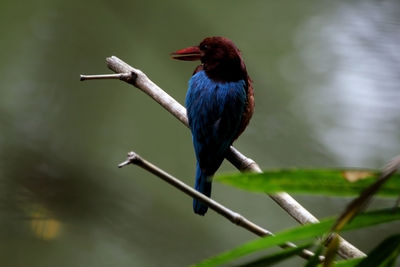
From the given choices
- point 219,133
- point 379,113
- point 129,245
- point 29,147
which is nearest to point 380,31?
point 379,113

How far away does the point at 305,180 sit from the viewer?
711 millimetres

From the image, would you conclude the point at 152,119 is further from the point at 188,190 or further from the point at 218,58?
the point at 188,190

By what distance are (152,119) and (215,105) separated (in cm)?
161

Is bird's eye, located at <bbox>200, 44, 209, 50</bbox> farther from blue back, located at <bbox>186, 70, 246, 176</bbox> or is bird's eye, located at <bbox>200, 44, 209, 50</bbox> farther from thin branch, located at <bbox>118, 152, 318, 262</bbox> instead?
thin branch, located at <bbox>118, 152, 318, 262</bbox>

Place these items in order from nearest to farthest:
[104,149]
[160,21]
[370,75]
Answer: [370,75], [104,149], [160,21]

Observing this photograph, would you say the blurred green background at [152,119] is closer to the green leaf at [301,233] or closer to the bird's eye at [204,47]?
the bird's eye at [204,47]

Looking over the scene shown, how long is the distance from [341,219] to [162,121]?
3508mm

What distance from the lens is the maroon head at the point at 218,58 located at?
268 cm

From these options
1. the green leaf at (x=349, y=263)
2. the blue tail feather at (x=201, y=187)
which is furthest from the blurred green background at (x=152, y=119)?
the green leaf at (x=349, y=263)

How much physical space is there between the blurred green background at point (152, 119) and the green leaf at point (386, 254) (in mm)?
2438

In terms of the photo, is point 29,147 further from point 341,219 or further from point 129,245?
point 341,219

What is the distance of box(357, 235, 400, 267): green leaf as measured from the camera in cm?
72

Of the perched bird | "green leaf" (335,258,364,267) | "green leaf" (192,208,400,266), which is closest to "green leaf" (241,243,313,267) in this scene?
"green leaf" (192,208,400,266)

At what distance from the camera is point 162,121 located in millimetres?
4145
